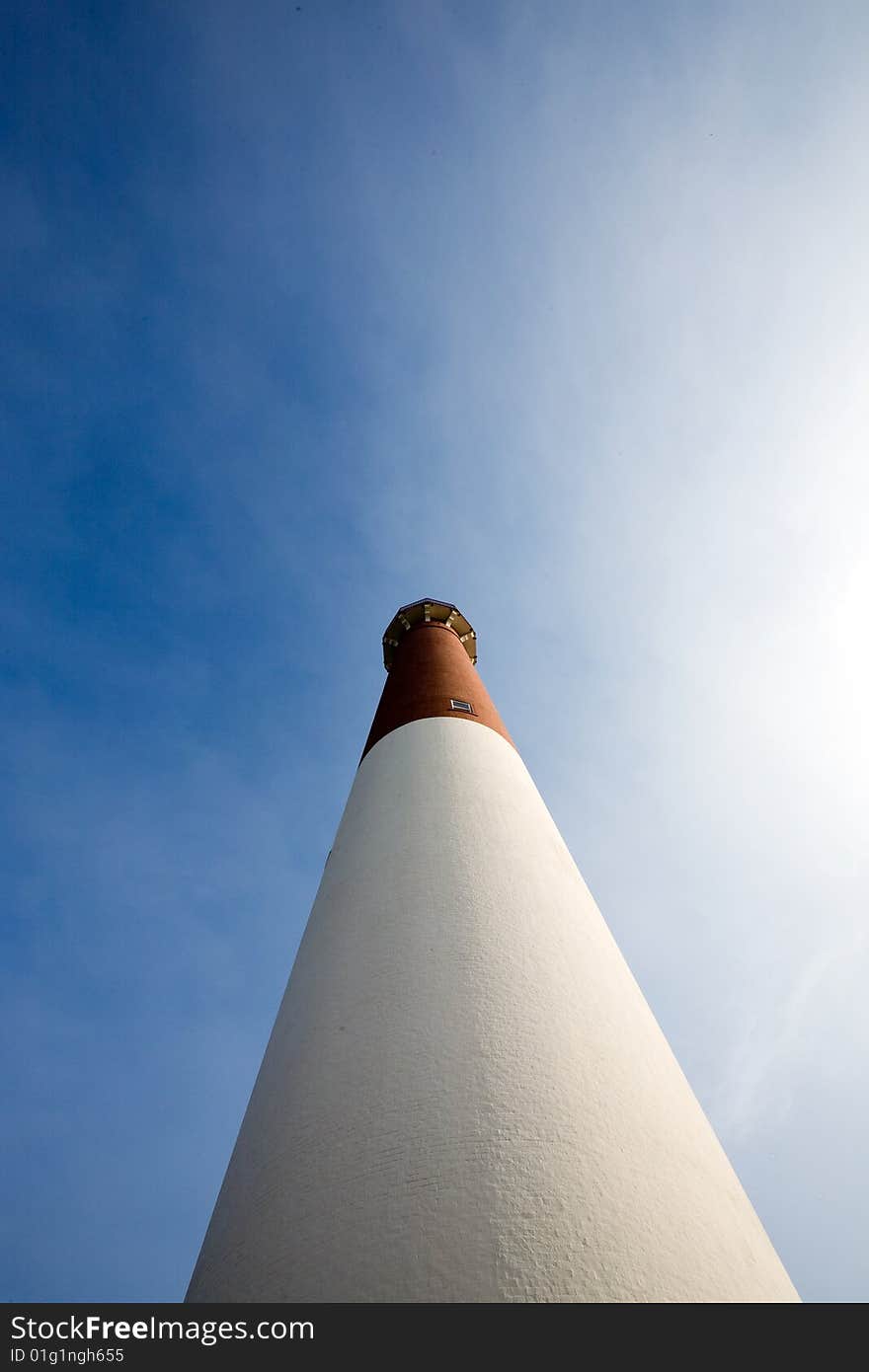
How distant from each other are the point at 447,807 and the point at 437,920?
1488mm

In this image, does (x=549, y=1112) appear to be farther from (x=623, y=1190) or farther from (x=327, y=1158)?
(x=327, y=1158)

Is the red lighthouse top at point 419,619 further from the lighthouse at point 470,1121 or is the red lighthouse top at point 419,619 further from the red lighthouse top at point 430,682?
the lighthouse at point 470,1121

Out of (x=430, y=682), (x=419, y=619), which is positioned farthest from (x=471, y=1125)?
(x=419, y=619)

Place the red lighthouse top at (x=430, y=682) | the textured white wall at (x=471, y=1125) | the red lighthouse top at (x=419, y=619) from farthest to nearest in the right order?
the red lighthouse top at (x=419, y=619)
the red lighthouse top at (x=430, y=682)
the textured white wall at (x=471, y=1125)

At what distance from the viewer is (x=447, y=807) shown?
6379 millimetres

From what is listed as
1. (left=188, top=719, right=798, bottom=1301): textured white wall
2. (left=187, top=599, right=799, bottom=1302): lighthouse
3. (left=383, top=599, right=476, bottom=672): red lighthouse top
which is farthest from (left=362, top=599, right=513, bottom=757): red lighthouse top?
→ (left=188, top=719, right=798, bottom=1301): textured white wall

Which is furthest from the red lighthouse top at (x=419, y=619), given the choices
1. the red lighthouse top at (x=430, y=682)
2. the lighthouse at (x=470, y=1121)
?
the lighthouse at (x=470, y=1121)

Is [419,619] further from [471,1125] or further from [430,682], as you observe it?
[471,1125]

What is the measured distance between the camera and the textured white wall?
10.4 feet

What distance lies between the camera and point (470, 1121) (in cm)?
367

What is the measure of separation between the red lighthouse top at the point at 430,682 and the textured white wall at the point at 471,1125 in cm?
316

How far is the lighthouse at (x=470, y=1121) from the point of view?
3184 mm

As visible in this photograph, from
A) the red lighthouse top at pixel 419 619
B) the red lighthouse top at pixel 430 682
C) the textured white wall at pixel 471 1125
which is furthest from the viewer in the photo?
the red lighthouse top at pixel 419 619
